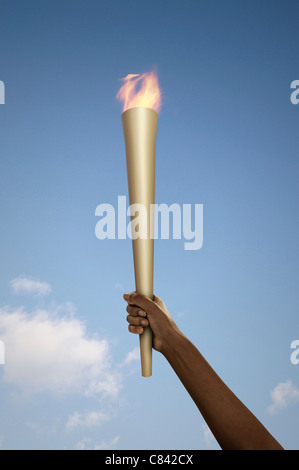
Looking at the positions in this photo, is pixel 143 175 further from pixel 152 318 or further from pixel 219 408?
pixel 219 408

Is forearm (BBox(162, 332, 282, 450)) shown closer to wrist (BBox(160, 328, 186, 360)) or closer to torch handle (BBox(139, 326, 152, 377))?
wrist (BBox(160, 328, 186, 360))

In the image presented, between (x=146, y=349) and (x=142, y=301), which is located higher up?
(x=142, y=301)

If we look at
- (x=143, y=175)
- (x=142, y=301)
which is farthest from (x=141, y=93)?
(x=142, y=301)

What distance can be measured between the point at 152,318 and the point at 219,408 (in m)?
0.56

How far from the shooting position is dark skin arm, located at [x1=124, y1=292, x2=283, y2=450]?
36.4 inches

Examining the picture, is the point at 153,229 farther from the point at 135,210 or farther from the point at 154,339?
the point at 154,339

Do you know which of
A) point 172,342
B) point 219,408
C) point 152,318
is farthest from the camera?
point 152,318

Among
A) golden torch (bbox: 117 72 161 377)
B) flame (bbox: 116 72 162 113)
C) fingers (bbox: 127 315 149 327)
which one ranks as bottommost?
fingers (bbox: 127 315 149 327)

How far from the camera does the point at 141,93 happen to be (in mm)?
1645

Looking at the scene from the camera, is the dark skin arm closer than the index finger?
Yes

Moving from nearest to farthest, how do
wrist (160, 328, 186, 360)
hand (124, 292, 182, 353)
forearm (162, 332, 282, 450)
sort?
forearm (162, 332, 282, 450)
wrist (160, 328, 186, 360)
hand (124, 292, 182, 353)

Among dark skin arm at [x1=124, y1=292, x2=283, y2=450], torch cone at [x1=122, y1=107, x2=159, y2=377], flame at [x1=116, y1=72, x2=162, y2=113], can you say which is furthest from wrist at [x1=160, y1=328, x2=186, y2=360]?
flame at [x1=116, y1=72, x2=162, y2=113]
